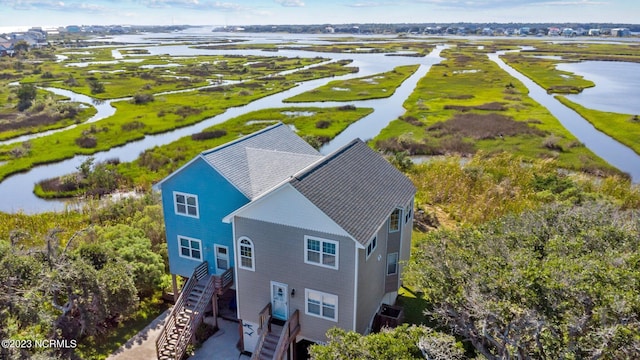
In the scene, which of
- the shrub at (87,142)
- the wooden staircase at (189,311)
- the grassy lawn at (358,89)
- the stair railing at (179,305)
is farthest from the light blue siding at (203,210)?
the grassy lawn at (358,89)

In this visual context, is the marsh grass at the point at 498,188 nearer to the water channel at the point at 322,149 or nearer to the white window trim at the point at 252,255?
the water channel at the point at 322,149

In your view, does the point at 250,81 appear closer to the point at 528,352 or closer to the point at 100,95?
the point at 100,95

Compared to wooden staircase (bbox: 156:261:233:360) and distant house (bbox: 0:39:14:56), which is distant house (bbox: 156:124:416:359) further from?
distant house (bbox: 0:39:14:56)

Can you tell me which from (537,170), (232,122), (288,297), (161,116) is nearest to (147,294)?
(288,297)

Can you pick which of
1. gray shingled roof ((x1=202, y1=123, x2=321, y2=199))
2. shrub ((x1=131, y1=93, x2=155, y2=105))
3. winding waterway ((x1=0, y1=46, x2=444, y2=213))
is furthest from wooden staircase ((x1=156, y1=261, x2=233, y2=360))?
shrub ((x1=131, y1=93, x2=155, y2=105))

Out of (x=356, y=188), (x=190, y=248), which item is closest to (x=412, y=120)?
(x=356, y=188)

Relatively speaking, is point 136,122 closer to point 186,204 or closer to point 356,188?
point 186,204
